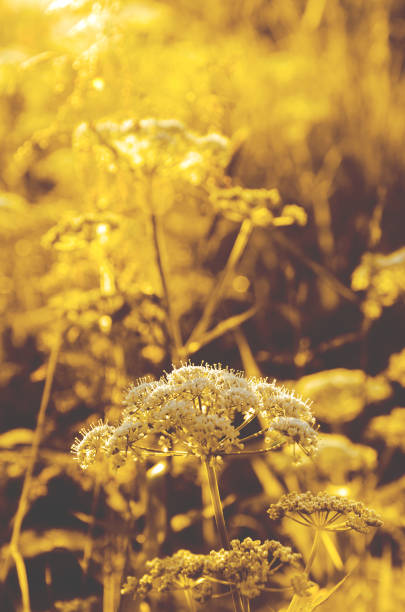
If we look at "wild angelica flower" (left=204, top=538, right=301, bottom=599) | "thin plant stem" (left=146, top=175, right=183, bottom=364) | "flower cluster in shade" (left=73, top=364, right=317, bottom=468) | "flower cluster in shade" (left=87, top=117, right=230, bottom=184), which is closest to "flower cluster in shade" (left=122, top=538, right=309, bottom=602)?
"wild angelica flower" (left=204, top=538, right=301, bottom=599)

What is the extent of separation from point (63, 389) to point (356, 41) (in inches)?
213

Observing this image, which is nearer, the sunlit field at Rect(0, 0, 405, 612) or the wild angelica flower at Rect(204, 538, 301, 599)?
the wild angelica flower at Rect(204, 538, 301, 599)

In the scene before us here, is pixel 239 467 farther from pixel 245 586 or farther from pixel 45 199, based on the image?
pixel 45 199

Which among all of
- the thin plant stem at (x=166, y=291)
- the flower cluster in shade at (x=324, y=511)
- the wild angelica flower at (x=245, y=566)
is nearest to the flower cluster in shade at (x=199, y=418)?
the flower cluster in shade at (x=324, y=511)

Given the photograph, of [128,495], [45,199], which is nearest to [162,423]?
[128,495]

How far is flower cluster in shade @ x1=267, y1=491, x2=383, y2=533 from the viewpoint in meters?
1.74

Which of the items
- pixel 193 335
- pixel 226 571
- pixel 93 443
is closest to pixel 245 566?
pixel 226 571

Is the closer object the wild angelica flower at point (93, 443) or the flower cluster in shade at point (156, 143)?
the wild angelica flower at point (93, 443)

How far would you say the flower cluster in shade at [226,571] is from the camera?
1590 mm

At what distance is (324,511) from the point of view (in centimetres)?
177

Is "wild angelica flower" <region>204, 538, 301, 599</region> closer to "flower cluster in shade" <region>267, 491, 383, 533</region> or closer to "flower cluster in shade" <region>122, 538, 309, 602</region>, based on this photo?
"flower cluster in shade" <region>122, 538, 309, 602</region>

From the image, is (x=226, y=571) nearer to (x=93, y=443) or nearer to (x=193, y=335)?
(x=93, y=443)

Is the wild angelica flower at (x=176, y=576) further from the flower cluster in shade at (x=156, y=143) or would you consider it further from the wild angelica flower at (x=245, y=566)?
the flower cluster in shade at (x=156, y=143)

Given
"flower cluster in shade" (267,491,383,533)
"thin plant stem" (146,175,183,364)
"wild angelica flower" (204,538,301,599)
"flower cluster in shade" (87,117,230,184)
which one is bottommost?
"wild angelica flower" (204,538,301,599)
